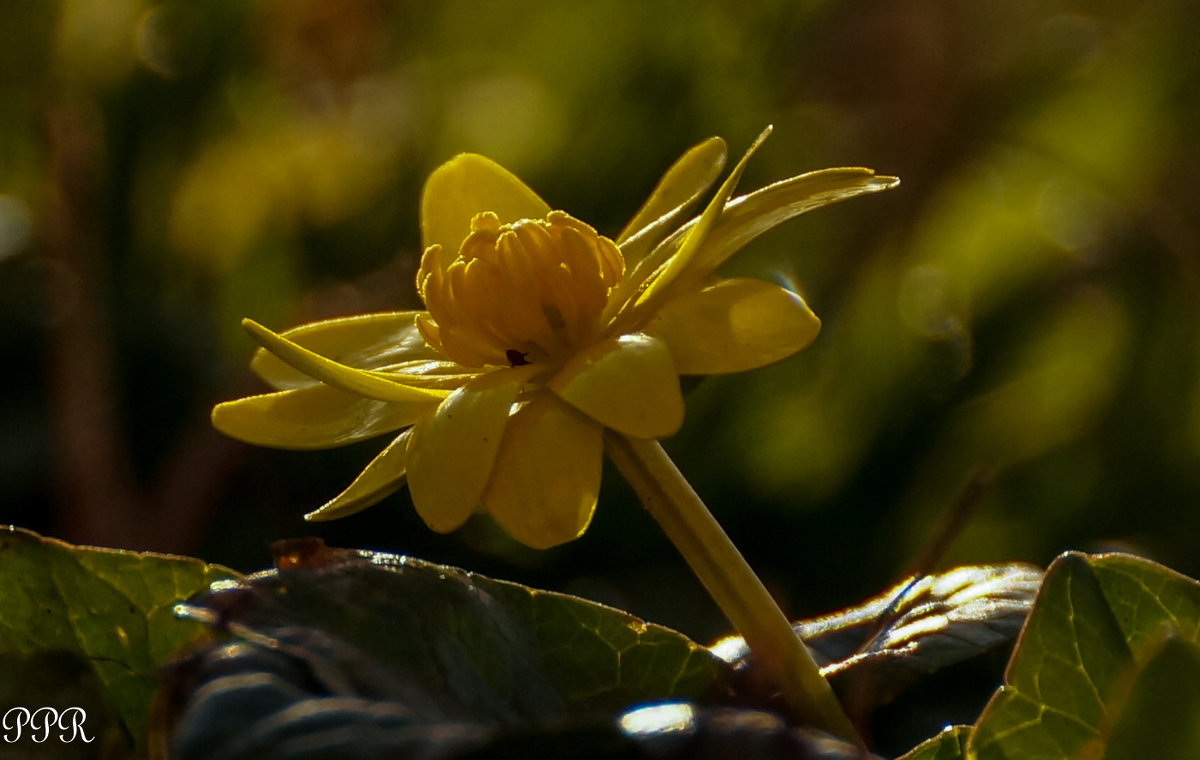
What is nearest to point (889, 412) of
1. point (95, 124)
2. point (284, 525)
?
point (284, 525)

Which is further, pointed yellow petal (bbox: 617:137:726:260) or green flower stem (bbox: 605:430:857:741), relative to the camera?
pointed yellow petal (bbox: 617:137:726:260)

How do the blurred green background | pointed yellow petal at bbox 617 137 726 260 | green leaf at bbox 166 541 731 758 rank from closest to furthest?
green leaf at bbox 166 541 731 758, pointed yellow petal at bbox 617 137 726 260, the blurred green background

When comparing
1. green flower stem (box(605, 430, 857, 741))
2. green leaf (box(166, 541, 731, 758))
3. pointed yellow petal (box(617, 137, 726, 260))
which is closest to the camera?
green leaf (box(166, 541, 731, 758))

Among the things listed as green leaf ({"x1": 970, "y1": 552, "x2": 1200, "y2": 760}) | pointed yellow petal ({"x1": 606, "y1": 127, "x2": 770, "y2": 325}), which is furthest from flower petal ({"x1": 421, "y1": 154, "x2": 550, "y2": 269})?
green leaf ({"x1": 970, "y1": 552, "x2": 1200, "y2": 760})

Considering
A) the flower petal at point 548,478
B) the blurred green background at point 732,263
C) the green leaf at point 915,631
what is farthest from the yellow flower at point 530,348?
the blurred green background at point 732,263

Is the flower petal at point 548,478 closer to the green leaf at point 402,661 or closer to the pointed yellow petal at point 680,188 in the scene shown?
the green leaf at point 402,661

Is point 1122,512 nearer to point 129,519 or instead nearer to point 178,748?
point 129,519

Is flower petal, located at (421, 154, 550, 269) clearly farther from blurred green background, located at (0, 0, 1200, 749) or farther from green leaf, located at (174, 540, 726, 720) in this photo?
blurred green background, located at (0, 0, 1200, 749)

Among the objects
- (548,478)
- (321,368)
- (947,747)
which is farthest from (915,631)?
(321,368)

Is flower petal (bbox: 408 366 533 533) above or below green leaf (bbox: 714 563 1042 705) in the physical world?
above
